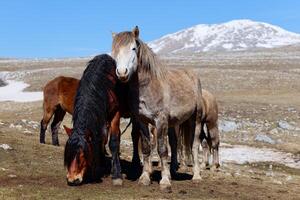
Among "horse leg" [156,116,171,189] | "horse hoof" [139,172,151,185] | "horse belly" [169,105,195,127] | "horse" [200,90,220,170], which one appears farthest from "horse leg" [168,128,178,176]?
"horse" [200,90,220,170]

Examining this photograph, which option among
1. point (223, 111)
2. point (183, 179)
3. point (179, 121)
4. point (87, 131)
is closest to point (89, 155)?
point (87, 131)

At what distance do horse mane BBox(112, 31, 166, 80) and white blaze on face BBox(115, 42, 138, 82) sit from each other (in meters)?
0.13

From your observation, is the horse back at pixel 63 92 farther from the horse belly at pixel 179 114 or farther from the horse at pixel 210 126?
the horse belly at pixel 179 114

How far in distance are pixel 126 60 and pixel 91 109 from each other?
116cm

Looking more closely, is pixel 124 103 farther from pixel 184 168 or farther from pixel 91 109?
pixel 184 168

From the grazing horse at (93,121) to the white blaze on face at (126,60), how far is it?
2.29 ft

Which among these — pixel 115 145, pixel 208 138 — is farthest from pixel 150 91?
pixel 208 138

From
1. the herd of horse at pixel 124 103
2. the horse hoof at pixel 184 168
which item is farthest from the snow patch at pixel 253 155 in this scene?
the herd of horse at pixel 124 103

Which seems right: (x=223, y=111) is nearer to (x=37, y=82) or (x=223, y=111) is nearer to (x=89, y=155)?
(x=89, y=155)

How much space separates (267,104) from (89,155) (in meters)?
28.2

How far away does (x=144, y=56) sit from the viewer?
9.91 metres

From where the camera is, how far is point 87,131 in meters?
9.11

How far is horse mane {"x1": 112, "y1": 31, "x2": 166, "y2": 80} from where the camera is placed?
9.38 meters

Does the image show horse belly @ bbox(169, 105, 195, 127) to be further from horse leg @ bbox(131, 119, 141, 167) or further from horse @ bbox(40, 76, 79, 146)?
horse @ bbox(40, 76, 79, 146)
